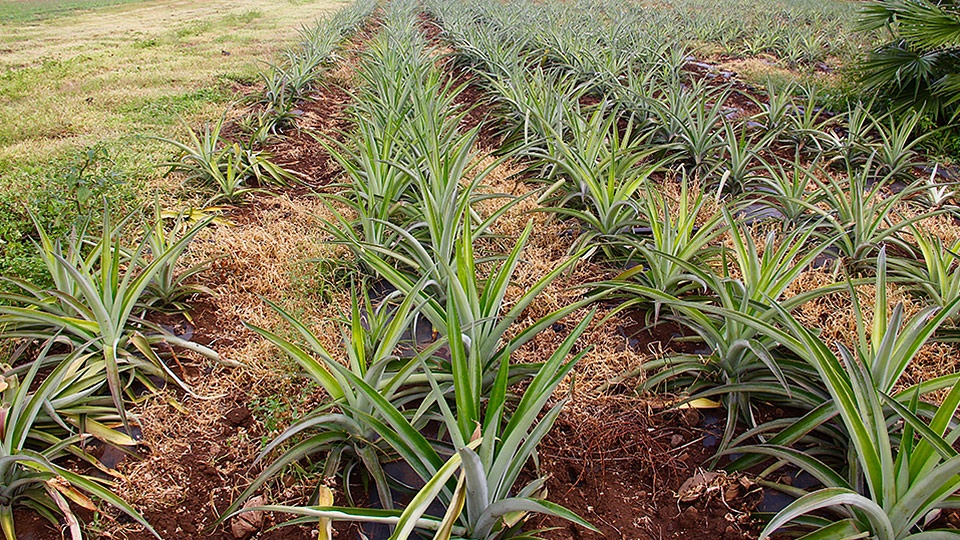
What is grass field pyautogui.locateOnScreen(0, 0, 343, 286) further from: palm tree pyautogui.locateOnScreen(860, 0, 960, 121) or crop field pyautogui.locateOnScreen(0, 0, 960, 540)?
palm tree pyautogui.locateOnScreen(860, 0, 960, 121)

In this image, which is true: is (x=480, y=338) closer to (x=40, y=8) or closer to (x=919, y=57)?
(x=919, y=57)

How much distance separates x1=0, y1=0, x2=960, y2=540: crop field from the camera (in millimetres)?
1183

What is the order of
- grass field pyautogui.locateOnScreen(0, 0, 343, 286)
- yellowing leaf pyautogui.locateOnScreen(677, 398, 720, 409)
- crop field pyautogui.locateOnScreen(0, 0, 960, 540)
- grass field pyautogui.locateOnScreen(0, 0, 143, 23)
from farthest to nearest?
grass field pyautogui.locateOnScreen(0, 0, 143, 23) → grass field pyautogui.locateOnScreen(0, 0, 343, 286) → yellowing leaf pyautogui.locateOnScreen(677, 398, 720, 409) → crop field pyautogui.locateOnScreen(0, 0, 960, 540)

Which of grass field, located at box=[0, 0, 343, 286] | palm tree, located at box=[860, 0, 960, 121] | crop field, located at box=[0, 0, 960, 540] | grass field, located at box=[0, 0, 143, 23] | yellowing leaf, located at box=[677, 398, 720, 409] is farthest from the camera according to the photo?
grass field, located at box=[0, 0, 143, 23]

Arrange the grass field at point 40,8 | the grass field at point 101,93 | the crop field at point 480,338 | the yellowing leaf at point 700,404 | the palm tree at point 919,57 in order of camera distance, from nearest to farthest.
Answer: the crop field at point 480,338 < the yellowing leaf at point 700,404 < the grass field at point 101,93 < the palm tree at point 919,57 < the grass field at point 40,8

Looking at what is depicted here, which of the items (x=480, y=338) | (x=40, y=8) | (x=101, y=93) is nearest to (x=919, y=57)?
(x=480, y=338)

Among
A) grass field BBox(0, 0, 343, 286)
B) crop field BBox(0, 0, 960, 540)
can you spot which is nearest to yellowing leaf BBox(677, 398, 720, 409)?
crop field BBox(0, 0, 960, 540)

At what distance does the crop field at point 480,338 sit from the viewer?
118 cm

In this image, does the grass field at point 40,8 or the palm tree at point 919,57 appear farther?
the grass field at point 40,8

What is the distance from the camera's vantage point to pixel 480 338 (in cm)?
151

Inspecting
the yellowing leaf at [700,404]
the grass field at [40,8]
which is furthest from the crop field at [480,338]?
the grass field at [40,8]

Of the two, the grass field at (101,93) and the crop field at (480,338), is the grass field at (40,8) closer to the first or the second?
the grass field at (101,93)

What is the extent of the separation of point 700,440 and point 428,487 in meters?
0.90

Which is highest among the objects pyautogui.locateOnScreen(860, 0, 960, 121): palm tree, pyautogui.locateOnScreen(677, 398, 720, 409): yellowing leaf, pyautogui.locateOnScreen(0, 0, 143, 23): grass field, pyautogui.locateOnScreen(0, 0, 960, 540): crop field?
pyautogui.locateOnScreen(0, 0, 143, 23): grass field
